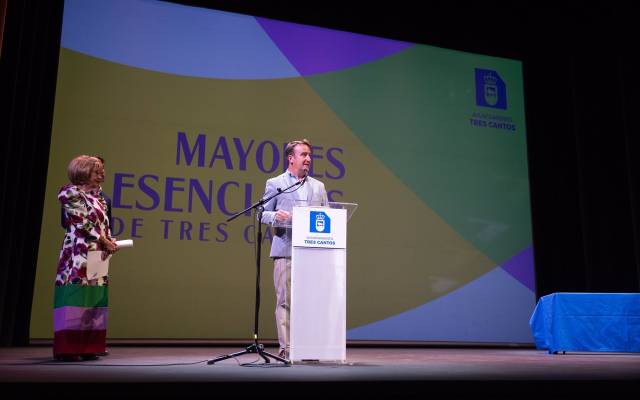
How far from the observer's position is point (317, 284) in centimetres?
343

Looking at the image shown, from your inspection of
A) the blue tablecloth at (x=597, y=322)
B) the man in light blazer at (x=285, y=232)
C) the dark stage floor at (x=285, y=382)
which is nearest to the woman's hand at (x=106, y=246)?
the dark stage floor at (x=285, y=382)

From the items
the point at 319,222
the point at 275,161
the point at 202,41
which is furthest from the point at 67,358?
the point at 202,41

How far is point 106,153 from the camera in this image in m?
5.29

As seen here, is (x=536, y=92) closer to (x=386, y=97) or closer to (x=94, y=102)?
(x=386, y=97)

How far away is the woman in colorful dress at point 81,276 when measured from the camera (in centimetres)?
357

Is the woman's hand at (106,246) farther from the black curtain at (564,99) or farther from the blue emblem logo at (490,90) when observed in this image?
the blue emblem logo at (490,90)

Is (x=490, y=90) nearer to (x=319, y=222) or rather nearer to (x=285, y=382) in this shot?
(x=319, y=222)

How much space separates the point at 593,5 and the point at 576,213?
2419 mm

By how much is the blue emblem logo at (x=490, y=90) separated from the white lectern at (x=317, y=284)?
3837 millimetres

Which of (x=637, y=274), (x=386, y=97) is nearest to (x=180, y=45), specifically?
(x=386, y=97)

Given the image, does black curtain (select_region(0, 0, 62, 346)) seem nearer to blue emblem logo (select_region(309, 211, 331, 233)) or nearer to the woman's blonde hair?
the woman's blonde hair

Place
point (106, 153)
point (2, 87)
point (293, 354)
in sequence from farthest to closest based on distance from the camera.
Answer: point (106, 153) < point (2, 87) < point (293, 354)

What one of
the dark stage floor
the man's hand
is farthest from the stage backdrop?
the dark stage floor

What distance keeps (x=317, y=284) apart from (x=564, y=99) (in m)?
5.04
